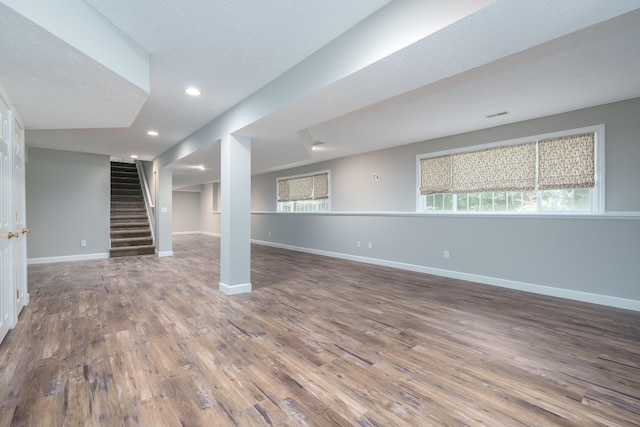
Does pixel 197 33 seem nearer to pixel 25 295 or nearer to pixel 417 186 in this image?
pixel 25 295

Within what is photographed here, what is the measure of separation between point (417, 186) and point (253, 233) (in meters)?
6.19

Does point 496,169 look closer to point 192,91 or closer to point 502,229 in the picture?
point 502,229

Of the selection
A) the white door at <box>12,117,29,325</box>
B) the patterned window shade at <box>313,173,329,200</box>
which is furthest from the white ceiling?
the patterned window shade at <box>313,173,329,200</box>

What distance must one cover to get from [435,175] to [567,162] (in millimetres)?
1786

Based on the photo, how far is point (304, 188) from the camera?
8.03 m

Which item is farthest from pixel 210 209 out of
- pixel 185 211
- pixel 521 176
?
pixel 521 176

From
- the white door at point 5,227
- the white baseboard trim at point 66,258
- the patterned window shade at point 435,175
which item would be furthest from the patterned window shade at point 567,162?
the white baseboard trim at point 66,258

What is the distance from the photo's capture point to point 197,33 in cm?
212

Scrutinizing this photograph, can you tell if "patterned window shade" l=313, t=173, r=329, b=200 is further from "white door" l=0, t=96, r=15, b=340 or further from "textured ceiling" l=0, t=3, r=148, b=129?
"white door" l=0, t=96, r=15, b=340

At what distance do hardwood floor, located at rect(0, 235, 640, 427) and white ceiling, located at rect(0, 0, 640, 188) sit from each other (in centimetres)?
203

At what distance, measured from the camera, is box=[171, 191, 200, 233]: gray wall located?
41.5 feet

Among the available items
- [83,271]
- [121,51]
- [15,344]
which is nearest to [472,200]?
[121,51]

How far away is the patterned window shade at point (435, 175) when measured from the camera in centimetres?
500

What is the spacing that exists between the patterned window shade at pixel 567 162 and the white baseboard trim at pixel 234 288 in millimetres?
4231
